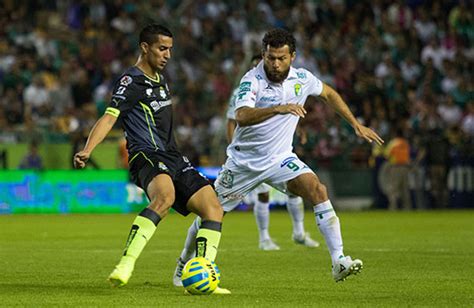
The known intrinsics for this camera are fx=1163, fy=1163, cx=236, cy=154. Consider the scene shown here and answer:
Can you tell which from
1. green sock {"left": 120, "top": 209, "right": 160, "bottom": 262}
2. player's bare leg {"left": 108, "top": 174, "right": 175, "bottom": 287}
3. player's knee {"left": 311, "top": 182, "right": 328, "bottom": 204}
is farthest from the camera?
player's knee {"left": 311, "top": 182, "right": 328, "bottom": 204}

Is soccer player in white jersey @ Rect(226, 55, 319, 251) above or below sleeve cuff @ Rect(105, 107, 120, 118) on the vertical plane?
below

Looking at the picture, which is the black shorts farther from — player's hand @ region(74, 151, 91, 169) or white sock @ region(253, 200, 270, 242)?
white sock @ region(253, 200, 270, 242)

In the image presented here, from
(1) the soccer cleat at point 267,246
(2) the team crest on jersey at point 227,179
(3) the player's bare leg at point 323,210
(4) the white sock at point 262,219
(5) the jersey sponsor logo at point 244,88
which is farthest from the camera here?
(4) the white sock at point 262,219

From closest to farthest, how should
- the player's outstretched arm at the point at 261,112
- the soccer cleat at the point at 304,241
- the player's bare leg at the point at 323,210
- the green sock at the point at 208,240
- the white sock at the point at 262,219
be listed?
the green sock at the point at 208,240
the player's outstretched arm at the point at 261,112
the player's bare leg at the point at 323,210
the white sock at the point at 262,219
the soccer cleat at the point at 304,241

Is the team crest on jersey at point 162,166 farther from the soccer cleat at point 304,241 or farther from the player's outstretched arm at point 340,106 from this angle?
the soccer cleat at point 304,241

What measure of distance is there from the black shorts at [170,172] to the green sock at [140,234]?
35 centimetres

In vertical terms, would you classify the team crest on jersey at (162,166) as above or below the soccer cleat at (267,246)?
above

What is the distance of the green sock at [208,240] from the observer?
9656 millimetres

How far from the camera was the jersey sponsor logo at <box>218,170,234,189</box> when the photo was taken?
36.1 feet

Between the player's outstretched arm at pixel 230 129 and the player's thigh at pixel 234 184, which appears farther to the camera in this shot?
the player's outstretched arm at pixel 230 129

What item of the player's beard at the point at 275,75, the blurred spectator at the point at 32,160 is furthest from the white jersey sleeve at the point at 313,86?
the blurred spectator at the point at 32,160

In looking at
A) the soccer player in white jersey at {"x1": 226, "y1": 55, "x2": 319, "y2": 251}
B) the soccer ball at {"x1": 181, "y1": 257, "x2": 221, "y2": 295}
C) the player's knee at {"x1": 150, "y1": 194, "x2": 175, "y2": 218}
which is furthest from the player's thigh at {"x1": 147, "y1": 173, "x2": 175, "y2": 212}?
the soccer player in white jersey at {"x1": 226, "y1": 55, "x2": 319, "y2": 251}

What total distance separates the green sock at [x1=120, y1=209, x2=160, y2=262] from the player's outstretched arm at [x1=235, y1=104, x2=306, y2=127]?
1.33 m

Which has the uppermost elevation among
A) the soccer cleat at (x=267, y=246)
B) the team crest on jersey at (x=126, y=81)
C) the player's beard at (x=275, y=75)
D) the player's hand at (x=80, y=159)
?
the player's beard at (x=275, y=75)
